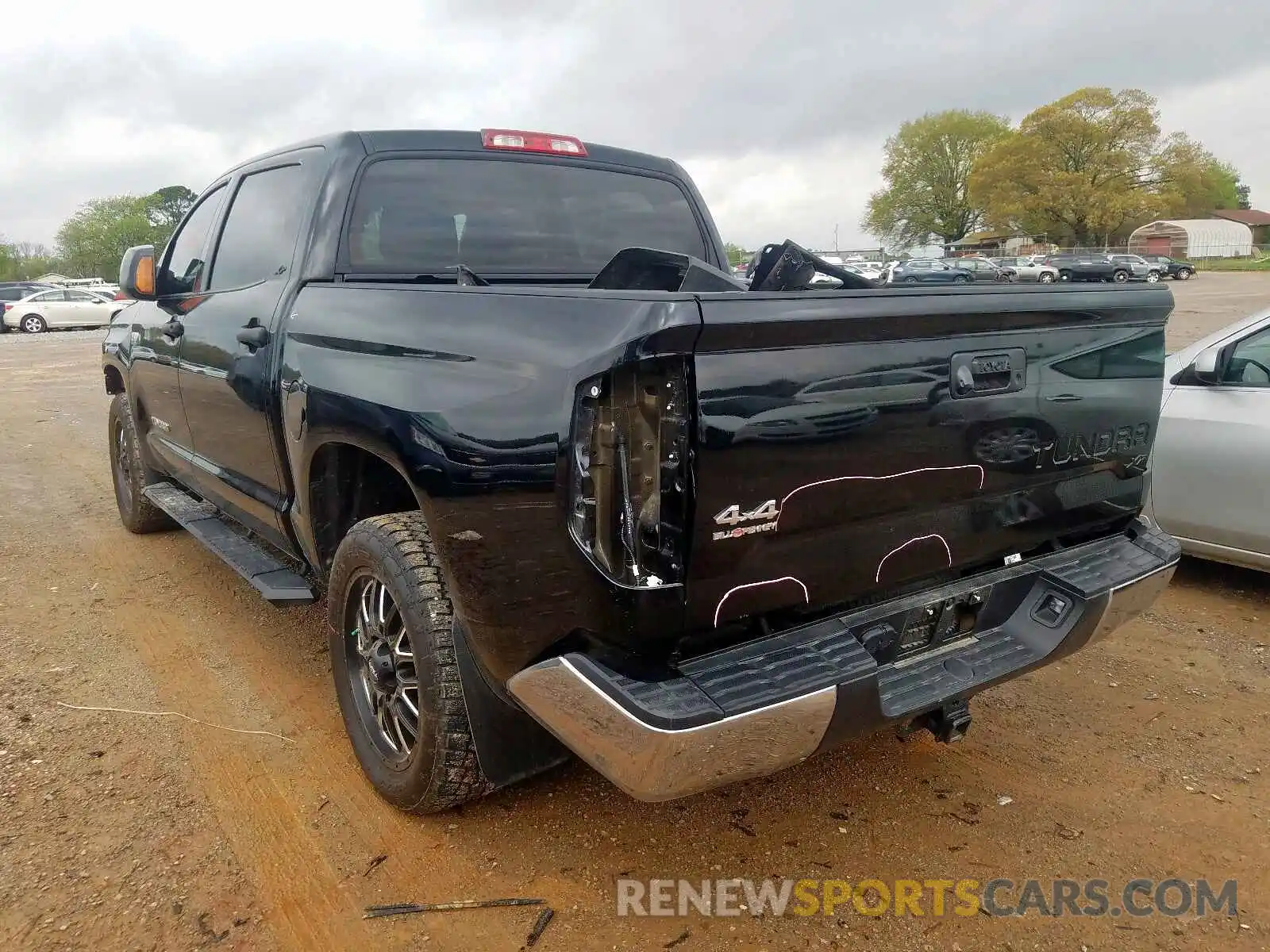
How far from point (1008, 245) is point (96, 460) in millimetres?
78470

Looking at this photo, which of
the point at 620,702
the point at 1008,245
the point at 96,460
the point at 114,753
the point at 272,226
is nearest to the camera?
the point at 620,702

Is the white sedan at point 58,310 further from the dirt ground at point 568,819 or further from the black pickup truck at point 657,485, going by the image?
the black pickup truck at point 657,485

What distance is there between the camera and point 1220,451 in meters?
4.38

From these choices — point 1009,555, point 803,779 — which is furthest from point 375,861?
point 1009,555

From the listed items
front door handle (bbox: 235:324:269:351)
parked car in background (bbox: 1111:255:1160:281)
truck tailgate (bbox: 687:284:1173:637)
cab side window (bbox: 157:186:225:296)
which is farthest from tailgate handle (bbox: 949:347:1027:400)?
parked car in background (bbox: 1111:255:1160:281)

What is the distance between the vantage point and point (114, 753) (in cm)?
314

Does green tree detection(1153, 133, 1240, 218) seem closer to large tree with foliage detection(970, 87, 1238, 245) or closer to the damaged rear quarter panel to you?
large tree with foliage detection(970, 87, 1238, 245)

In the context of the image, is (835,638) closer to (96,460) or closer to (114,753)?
(114,753)

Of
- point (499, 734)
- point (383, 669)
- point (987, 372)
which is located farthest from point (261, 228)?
point (987, 372)

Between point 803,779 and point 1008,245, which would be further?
point 1008,245

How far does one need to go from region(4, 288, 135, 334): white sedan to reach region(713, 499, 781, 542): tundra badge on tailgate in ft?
108

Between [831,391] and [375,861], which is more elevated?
[831,391]

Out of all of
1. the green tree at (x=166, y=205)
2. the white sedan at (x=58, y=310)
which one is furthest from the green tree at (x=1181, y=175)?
the green tree at (x=166, y=205)

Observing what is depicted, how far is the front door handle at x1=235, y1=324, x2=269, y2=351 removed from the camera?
10.6 feet
